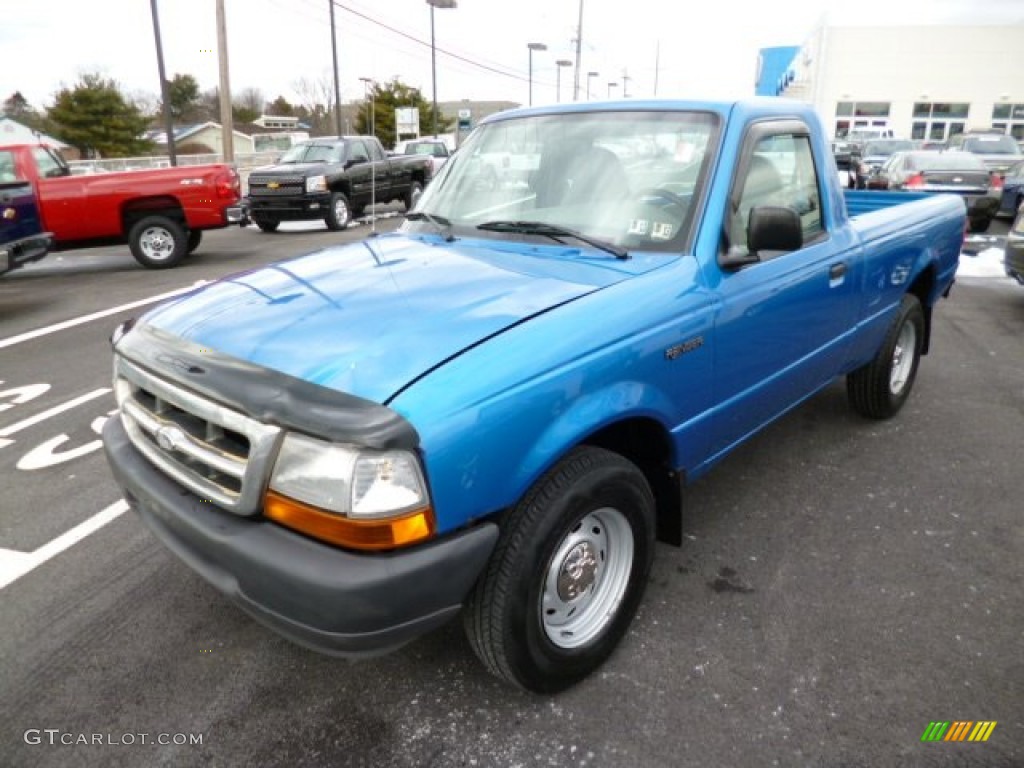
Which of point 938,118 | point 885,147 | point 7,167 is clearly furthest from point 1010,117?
point 7,167

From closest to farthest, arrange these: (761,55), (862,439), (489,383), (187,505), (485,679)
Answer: (489,383)
(187,505)
(485,679)
(862,439)
(761,55)

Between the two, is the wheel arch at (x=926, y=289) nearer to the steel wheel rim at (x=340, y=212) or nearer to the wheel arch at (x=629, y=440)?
the wheel arch at (x=629, y=440)

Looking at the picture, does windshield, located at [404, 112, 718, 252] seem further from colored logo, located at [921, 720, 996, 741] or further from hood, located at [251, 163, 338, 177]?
hood, located at [251, 163, 338, 177]

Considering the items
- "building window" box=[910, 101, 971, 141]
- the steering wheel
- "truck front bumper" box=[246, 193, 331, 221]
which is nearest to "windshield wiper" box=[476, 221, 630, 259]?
the steering wheel

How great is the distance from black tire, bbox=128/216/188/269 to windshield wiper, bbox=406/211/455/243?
9.06m

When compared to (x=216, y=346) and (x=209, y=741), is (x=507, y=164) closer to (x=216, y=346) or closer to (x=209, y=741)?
(x=216, y=346)

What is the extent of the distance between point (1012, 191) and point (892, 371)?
1233cm

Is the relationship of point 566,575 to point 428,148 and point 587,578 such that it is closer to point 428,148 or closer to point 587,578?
point 587,578

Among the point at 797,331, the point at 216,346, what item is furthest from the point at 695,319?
the point at 216,346

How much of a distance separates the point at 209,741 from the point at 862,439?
12.8ft

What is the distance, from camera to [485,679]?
2.50m

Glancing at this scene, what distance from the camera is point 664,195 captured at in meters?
2.86

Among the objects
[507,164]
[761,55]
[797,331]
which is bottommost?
[797,331]

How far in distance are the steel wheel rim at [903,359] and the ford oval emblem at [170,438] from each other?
4.18 metres
